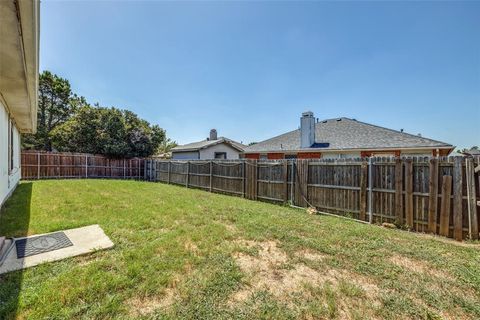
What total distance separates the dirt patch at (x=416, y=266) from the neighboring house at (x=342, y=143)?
977 cm

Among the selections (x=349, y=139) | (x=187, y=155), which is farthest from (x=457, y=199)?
(x=187, y=155)

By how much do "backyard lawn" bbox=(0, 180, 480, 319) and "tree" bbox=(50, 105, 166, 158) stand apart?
14714mm

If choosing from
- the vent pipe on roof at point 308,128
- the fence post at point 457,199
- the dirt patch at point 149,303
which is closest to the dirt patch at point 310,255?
the dirt patch at point 149,303

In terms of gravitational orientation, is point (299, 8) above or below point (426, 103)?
above

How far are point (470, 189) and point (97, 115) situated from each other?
2332cm

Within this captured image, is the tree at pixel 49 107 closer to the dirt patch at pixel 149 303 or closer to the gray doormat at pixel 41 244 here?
the gray doormat at pixel 41 244

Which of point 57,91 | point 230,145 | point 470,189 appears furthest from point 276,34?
point 57,91

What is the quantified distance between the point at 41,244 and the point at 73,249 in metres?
0.68

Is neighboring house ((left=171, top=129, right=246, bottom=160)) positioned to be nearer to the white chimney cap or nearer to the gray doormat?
the white chimney cap

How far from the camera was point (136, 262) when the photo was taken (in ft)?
10.6

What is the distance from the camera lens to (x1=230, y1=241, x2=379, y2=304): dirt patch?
267cm

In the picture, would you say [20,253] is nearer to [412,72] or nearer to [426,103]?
[412,72]

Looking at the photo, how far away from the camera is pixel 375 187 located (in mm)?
6090

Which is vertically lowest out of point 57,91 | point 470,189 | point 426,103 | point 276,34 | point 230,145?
point 470,189
